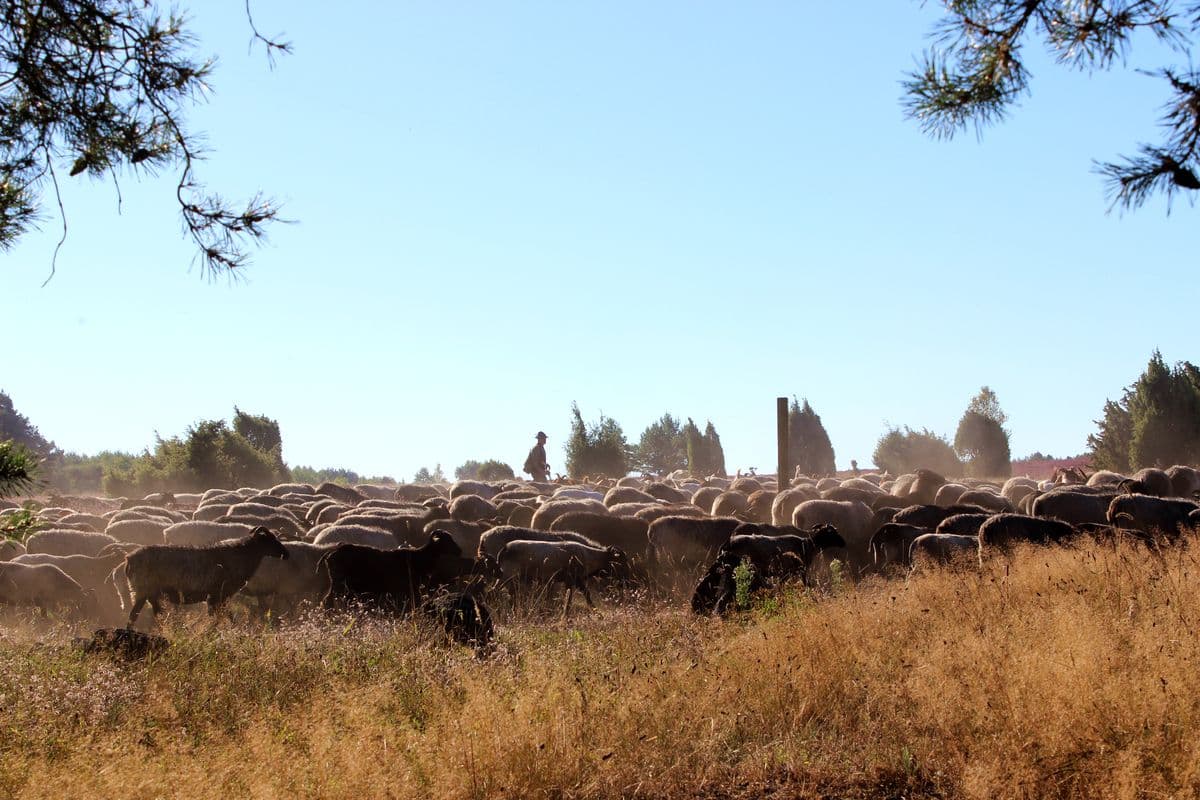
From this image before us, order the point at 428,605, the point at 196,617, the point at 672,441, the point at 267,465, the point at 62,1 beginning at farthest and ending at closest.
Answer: the point at 672,441
the point at 267,465
the point at 196,617
the point at 428,605
the point at 62,1

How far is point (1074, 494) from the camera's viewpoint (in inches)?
765

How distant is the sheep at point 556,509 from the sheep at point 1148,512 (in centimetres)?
917

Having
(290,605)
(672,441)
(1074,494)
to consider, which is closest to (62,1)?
(290,605)

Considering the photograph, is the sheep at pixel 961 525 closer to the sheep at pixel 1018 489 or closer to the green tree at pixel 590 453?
the sheep at pixel 1018 489

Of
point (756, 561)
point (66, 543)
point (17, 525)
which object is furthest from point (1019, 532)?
point (66, 543)

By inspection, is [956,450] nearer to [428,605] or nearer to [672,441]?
[672,441]

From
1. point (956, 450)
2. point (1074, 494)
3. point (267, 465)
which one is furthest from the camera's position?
point (956, 450)

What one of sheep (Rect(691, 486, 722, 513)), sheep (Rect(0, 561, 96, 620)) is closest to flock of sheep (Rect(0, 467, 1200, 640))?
sheep (Rect(0, 561, 96, 620))

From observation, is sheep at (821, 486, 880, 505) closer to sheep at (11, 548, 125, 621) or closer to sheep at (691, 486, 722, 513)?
sheep at (691, 486, 722, 513)

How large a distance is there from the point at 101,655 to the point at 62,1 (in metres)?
5.63

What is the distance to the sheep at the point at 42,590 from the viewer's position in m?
14.5

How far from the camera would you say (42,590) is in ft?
48.0

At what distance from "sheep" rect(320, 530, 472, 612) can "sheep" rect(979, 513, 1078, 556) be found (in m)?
7.58

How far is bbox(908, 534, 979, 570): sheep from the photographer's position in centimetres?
1403
